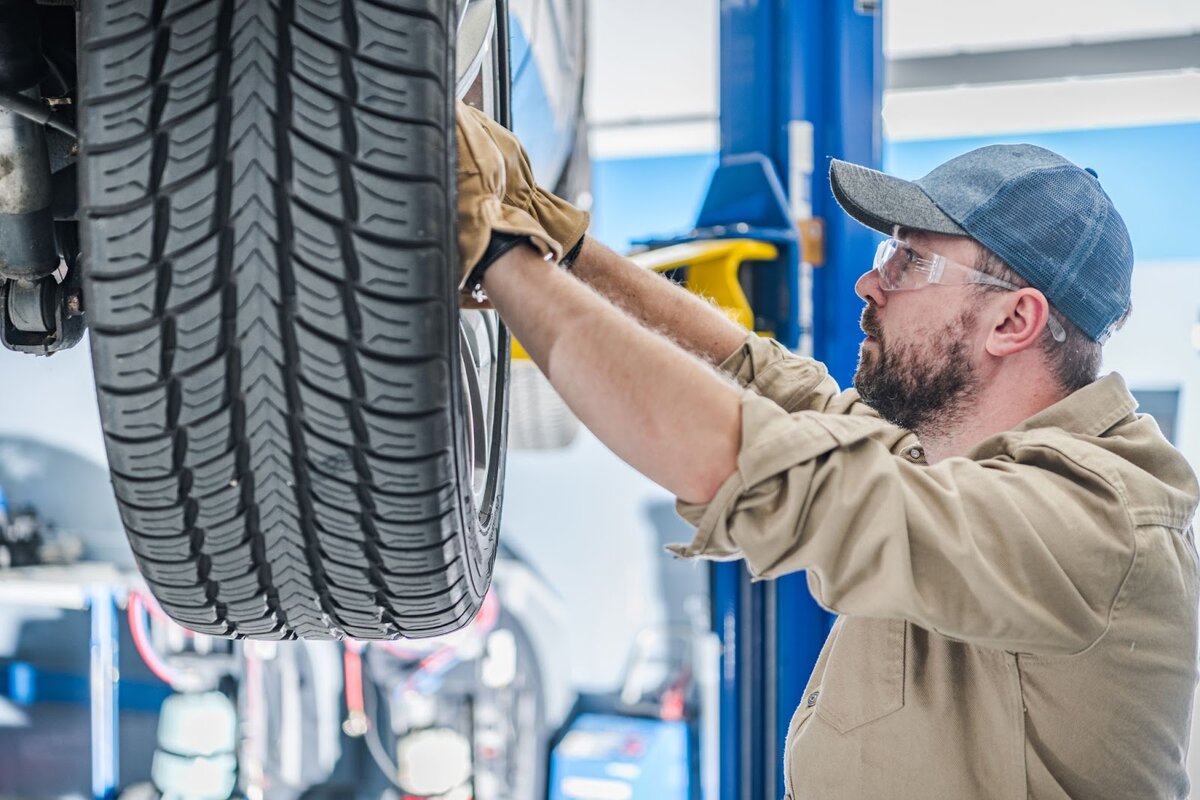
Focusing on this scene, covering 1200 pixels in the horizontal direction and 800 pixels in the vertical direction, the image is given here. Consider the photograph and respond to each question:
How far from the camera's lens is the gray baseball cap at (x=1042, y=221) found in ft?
3.63

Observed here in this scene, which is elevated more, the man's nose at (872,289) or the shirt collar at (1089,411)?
the man's nose at (872,289)

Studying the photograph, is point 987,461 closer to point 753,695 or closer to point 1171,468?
point 1171,468

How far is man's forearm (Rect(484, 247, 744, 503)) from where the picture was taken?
831 mm

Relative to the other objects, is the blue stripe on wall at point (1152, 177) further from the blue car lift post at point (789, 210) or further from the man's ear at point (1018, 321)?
the man's ear at point (1018, 321)

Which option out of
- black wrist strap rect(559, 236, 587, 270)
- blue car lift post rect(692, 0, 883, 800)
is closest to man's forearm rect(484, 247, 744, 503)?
black wrist strap rect(559, 236, 587, 270)

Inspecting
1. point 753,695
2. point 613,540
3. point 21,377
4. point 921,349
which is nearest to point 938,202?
point 921,349

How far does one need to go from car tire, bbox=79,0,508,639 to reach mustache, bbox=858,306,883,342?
0.59 meters

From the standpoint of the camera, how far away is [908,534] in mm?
845

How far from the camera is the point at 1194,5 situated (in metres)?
3.11

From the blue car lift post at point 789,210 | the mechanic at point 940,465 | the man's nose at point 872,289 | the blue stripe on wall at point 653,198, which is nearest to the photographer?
the mechanic at point 940,465

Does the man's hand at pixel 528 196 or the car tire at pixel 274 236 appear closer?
the car tire at pixel 274 236

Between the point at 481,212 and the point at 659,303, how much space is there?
48 centimetres

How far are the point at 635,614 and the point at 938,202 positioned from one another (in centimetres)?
294

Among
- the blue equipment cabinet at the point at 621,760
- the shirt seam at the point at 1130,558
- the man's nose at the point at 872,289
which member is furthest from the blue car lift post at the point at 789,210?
the blue equipment cabinet at the point at 621,760
